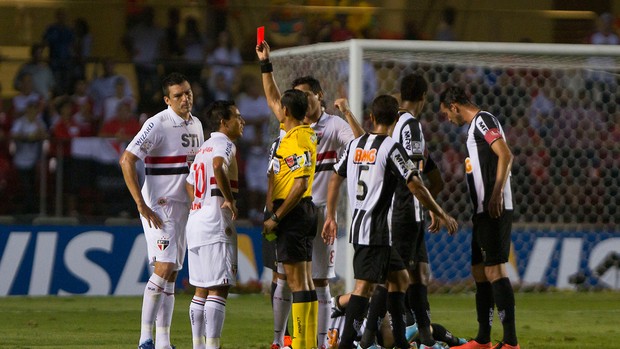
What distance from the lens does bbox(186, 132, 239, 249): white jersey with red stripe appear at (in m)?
8.25

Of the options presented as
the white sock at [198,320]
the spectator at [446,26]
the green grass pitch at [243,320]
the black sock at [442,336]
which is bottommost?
the green grass pitch at [243,320]

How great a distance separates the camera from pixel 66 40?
53.7 ft

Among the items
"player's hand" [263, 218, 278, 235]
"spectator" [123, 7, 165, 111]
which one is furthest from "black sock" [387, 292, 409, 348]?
"spectator" [123, 7, 165, 111]

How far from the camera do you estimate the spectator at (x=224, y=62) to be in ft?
52.7

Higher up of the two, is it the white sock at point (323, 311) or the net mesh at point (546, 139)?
the net mesh at point (546, 139)

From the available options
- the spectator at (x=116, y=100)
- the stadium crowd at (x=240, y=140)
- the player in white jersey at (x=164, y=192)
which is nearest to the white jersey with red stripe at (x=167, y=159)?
the player in white jersey at (x=164, y=192)

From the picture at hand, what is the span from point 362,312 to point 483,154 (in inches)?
64.2

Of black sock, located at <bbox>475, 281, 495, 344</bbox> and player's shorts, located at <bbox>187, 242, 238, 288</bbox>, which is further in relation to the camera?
black sock, located at <bbox>475, 281, 495, 344</bbox>

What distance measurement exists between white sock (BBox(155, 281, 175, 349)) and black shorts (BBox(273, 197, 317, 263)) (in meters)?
1.06

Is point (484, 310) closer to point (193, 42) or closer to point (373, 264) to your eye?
point (373, 264)

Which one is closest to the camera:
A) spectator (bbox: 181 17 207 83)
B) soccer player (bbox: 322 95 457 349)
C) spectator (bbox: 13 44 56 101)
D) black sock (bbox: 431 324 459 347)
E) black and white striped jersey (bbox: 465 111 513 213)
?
soccer player (bbox: 322 95 457 349)

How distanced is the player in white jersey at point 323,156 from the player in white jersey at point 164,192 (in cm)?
71

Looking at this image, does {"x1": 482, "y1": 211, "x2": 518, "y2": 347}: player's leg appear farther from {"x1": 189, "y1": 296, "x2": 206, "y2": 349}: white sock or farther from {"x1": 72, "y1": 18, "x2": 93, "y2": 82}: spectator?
{"x1": 72, "y1": 18, "x2": 93, "y2": 82}: spectator

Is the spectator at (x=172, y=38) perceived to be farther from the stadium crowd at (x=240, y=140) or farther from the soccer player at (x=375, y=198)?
the soccer player at (x=375, y=198)
